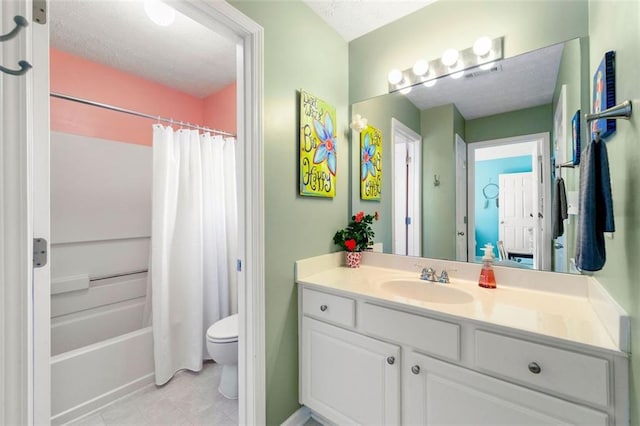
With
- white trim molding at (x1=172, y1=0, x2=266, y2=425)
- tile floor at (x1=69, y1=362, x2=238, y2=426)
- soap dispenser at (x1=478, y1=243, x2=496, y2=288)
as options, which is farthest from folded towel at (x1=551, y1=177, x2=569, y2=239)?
tile floor at (x1=69, y1=362, x2=238, y2=426)

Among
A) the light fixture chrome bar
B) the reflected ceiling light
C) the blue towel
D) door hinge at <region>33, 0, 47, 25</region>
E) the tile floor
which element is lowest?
the tile floor

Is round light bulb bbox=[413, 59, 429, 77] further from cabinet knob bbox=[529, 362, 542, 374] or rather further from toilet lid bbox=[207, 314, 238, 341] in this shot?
toilet lid bbox=[207, 314, 238, 341]

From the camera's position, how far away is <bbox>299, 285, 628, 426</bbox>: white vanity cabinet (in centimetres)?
81

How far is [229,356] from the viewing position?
176 cm

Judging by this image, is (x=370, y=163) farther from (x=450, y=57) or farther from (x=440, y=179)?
(x=450, y=57)

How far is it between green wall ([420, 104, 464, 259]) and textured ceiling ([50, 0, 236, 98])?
1.63 m

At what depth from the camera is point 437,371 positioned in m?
1.08

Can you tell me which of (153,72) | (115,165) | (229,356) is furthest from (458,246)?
(153,72)

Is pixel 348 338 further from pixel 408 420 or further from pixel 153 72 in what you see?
pixel 153 72

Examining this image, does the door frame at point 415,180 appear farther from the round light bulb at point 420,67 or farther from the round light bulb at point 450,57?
the round light bulb at point 450,57

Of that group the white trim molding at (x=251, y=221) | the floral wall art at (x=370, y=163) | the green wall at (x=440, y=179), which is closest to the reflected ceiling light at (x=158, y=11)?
the white trim molding at (x=251, y=221)

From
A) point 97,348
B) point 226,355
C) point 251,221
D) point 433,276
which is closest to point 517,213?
point 433,276

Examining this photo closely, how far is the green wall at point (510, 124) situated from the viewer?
134cm

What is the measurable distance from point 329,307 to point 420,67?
1.47 m
